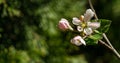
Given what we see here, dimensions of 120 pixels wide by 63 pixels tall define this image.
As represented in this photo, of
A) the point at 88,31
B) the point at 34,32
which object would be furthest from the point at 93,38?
the point at 34,32

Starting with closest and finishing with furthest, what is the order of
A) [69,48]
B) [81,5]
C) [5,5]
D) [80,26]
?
[80,26] < [5,5] < [69,48] < [81,5]

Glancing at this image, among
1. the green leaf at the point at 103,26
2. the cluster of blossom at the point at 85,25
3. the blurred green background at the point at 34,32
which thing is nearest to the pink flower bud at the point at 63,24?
the cluster of blossom at the point at 85,25

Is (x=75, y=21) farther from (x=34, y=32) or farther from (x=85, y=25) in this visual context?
(x=34, y=32)

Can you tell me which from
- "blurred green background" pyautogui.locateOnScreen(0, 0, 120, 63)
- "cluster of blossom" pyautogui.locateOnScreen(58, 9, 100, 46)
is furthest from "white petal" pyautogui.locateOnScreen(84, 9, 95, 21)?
"blurred green background" pyautogui.locateOnScreen(0, 0, 120, 63)

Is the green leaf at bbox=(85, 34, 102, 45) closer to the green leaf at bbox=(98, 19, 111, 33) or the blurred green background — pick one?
the green leaf at bbox=(98, 19, 111, 33)

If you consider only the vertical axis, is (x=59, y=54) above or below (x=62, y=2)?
below

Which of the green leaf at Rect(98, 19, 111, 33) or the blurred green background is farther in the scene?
the blurred green background

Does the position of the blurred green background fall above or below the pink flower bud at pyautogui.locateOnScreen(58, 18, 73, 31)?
above

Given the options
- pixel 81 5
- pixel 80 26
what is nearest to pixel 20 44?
pixel 81 5

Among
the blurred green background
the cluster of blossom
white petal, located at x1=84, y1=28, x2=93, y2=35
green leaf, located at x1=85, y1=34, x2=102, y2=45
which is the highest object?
the blurred green background

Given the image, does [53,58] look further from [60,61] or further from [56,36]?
[56,36]

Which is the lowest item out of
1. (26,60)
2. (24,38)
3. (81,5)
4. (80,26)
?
(80,26)
